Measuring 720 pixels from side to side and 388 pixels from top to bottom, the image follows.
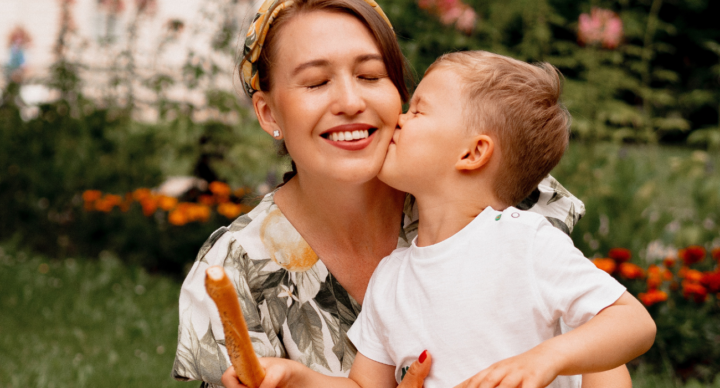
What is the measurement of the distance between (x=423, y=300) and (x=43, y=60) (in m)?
14.2

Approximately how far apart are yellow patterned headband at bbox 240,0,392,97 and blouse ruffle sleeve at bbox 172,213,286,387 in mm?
427

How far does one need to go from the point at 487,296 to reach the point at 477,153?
1.07 ft

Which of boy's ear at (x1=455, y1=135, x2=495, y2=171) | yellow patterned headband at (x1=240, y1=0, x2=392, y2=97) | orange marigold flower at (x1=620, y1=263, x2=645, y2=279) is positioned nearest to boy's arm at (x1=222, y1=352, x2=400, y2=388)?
boy's ear at (x1=455, y1=135, x2=495, y2=171)

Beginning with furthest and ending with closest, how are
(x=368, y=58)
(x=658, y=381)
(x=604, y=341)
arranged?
(x=658, y=381) < (x=368, y=58) < (x=604, y=341)

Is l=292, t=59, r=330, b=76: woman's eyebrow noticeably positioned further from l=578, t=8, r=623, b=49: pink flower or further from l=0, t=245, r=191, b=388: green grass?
l=578, t=8, r=623, b=49: pink flower

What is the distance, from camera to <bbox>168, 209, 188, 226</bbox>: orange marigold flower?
425 centimetres

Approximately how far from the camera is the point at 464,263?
1392mm

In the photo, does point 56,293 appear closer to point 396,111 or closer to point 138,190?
point 138,190

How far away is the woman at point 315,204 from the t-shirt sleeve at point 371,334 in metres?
0.18

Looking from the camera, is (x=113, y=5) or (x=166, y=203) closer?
(x=166, y=203)

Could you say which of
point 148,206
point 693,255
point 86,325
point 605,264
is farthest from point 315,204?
point 148,206

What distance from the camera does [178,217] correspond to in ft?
14.0

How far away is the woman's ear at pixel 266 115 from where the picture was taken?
1826 mm

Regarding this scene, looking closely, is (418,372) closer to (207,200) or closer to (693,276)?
(693,276)
